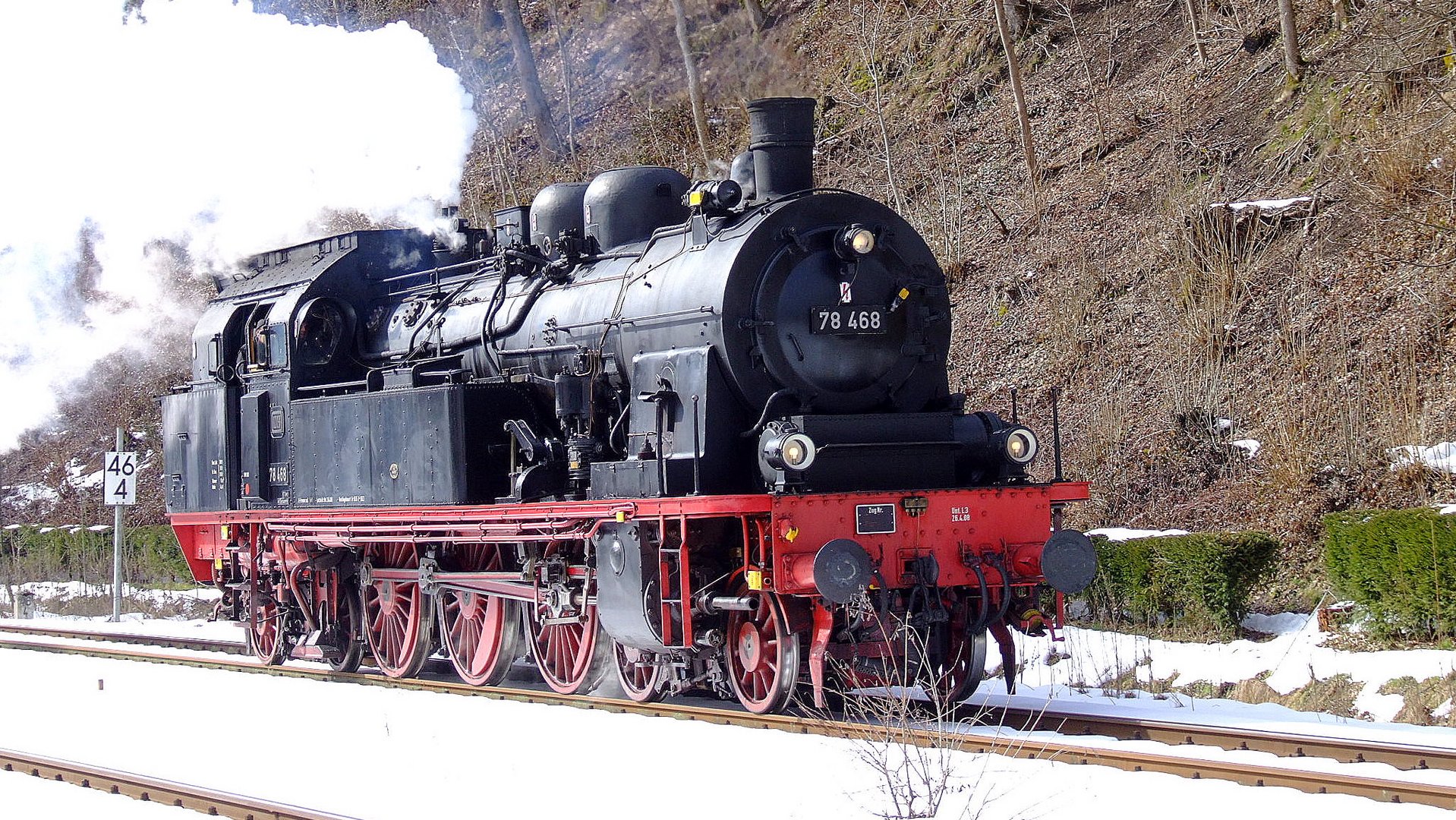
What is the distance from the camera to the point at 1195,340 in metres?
17.0

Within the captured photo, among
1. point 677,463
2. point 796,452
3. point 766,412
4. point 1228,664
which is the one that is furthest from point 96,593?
point 1228,664

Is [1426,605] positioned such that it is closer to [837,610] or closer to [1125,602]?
[1125,602]

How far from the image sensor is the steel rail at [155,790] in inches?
271

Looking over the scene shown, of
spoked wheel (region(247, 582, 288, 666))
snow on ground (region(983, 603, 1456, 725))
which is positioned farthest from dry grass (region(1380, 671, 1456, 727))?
spoked wheel (region(247, 582, 288, 666))

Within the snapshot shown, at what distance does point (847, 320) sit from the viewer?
384 inches

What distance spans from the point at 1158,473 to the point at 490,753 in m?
10.1

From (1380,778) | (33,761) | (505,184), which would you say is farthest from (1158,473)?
(505,184)

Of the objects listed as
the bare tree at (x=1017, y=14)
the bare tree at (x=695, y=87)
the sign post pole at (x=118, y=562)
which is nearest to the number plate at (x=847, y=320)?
the sign post pole at (x=118, y=562)

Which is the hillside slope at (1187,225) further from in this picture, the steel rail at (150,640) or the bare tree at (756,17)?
the steel rail at (150,640)

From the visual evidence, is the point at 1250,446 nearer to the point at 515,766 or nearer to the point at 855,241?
the point at 855,241

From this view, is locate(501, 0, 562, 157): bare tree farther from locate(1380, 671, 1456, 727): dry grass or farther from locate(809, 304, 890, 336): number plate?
locate(1380, 671, 1456, 727): dry grass

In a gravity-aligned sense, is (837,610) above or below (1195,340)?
below

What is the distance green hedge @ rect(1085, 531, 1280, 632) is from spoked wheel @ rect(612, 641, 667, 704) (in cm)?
480

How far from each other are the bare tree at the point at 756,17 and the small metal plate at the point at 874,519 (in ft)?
82.1
